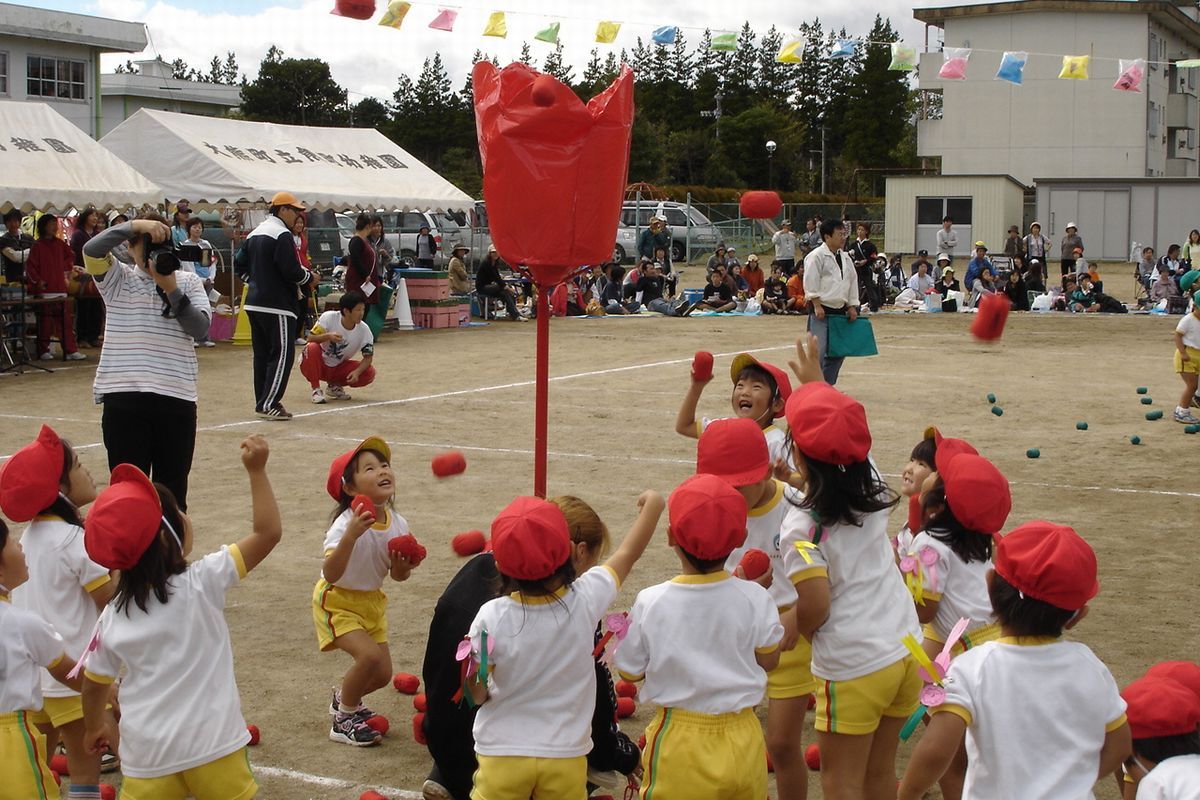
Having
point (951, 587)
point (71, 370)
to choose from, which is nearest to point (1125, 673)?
point (951, 587)

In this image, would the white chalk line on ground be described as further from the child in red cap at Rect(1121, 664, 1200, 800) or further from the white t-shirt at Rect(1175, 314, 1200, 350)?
the white t-shirt at Rect(1175, 314, 1200, 350)

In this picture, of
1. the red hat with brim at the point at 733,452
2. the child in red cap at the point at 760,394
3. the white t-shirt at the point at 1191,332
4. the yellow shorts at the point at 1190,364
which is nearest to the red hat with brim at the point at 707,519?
the red hat with brim at the point at 733,452

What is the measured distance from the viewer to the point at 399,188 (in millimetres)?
23172

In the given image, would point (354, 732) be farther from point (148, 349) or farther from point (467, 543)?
point (148, 349)

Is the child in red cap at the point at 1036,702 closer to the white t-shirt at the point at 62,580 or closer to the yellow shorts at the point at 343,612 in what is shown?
the yellow shorts at the point at 343,612

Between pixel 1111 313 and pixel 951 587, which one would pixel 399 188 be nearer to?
pixel 1111 313

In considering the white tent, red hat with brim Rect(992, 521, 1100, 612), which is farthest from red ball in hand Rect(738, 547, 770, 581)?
the white tent

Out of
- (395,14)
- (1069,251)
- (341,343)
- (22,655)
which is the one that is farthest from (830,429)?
(1069,251)

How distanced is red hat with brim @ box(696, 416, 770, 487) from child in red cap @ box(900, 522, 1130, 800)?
1.14 metres

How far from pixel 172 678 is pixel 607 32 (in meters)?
18.5

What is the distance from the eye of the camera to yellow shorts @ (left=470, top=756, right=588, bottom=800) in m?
3.70

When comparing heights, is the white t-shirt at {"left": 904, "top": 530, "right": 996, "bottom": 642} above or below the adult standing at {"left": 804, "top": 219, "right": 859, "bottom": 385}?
below

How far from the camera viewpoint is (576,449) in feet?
36.6

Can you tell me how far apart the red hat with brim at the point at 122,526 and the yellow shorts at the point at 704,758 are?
152cm
